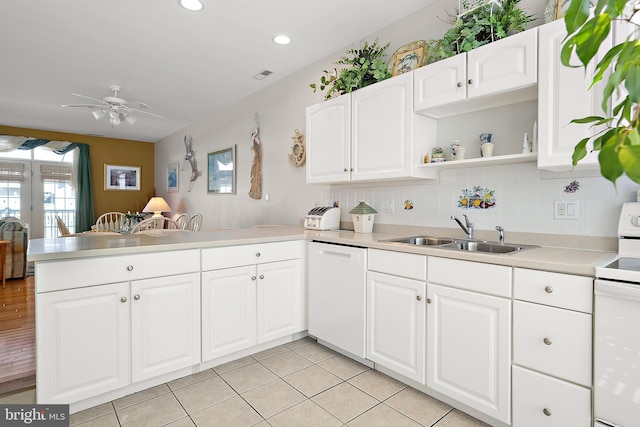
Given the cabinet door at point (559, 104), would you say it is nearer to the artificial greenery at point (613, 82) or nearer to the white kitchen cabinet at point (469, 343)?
the white kitchen cabinet at point (469, 343)

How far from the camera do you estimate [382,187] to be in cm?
284

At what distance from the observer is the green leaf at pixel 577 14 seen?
0.48 metres

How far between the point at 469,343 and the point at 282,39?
2.80 m

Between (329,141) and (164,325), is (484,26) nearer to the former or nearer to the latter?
(329,141)

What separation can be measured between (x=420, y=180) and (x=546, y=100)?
967mm

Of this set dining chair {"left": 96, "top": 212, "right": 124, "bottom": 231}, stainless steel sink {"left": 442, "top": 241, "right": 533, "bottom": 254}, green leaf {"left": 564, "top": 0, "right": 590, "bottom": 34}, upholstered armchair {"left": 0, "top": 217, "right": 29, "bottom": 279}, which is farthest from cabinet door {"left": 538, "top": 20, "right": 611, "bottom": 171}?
upholstered armchair {"left": 0, "top": 217, "right": 29, "bottom": 279}

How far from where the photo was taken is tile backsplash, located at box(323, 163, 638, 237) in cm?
175

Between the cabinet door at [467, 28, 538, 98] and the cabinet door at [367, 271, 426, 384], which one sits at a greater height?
the cabinet door at [467, 28, 538, 98]

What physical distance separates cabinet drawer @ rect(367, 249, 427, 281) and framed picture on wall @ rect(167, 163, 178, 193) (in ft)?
18.0

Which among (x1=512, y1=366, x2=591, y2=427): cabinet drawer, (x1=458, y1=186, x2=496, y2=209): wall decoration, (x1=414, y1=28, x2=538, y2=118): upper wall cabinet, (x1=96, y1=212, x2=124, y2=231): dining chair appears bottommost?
(x1=512, y1=366, x2=591, y2=427): cabinet drawer

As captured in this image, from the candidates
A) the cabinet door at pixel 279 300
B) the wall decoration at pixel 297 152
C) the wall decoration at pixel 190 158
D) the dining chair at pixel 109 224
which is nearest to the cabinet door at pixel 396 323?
the cabinet door at pixel 279 300

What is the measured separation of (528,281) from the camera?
1498 millimetres

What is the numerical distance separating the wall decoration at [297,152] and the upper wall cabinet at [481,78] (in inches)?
61.4

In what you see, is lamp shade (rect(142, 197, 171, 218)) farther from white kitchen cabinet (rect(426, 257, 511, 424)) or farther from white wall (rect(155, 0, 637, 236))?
white kitchen cabinet (rect(426, 257, 511, 424))
